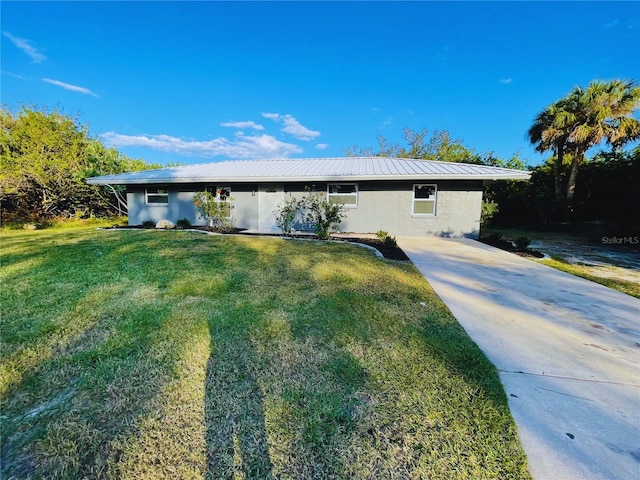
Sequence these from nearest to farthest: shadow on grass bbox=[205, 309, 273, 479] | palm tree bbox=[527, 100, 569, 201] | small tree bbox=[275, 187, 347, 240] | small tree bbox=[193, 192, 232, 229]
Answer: shadow on grass bbox=[205, 309, 273, 479] < small tree bbox=[275, 187, 347, 240] < small tree bbox=[193, 192, 232, 229] < palm tree bbox=[527, 100, 569, 201]

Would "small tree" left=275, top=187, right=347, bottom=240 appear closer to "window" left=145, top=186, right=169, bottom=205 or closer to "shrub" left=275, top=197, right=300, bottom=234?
"shrub" left=275, top=197, right=300, bottom=234

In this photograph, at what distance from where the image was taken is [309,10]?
978 centimetres

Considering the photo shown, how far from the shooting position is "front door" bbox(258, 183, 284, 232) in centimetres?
1170

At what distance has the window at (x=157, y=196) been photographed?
499 inches

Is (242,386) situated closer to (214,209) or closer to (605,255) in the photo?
(214,209)

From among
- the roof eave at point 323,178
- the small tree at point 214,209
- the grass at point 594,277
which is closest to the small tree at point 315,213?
the roof eave at point 323,178

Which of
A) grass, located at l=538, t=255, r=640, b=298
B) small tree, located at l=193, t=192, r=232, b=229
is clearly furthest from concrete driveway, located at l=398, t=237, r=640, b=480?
small tree, located at l=193, t=192, r=232, b=229

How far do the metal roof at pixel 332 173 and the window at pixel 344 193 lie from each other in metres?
0.61

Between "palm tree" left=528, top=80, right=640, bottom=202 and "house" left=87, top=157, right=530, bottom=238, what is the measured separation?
6065mm

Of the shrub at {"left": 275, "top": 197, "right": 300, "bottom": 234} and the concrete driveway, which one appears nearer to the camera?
the concrete driveway

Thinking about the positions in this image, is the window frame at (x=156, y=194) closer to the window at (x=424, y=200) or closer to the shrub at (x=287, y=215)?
the shrub at (x=287, y=215)

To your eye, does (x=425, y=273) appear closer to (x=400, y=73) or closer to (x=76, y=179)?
(x=400, y=73)

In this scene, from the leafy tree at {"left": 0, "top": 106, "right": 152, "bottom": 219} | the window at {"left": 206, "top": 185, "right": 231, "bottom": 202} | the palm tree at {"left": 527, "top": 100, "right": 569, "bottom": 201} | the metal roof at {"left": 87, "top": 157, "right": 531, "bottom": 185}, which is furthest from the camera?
the palm tree at {"left": 527, "top": 100, "right": 569, "bottom": 201}

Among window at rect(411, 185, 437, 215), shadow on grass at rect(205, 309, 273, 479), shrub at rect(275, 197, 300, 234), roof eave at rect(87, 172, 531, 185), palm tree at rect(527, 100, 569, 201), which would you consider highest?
palm tree at rect(527, 100, 569, 201)
